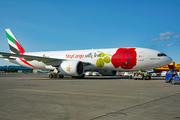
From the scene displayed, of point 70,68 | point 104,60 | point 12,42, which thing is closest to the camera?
point 70,68

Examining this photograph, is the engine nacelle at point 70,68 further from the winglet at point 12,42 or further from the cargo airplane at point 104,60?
the winglet at point 12,42

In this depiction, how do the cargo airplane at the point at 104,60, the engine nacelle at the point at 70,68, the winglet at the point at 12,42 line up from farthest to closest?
the winglet at the point at 12,42, the engine nacelle at the point at 70,68, the cargo airplane at the point at 104,60

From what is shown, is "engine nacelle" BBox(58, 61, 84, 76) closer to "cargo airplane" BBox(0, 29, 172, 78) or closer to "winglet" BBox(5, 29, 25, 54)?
"cargo airplane" BBox(0, 29, 172, 78)

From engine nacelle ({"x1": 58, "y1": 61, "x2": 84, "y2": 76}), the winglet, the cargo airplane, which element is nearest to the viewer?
the cargo airplane

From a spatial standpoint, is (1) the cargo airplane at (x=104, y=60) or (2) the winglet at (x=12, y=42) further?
(2) the winglet at (x=12, y=42)

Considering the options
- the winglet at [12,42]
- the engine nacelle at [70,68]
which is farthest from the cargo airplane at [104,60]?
the winglet at [12,42]

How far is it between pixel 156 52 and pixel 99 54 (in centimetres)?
761

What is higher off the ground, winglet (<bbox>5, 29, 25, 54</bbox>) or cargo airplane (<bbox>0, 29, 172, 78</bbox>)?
winglet (<bbox>5, 29, 25, 54</bbox>)

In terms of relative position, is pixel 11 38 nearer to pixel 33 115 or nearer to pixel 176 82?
pixel 176 82

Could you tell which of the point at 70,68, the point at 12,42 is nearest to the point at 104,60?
the point at 70,68

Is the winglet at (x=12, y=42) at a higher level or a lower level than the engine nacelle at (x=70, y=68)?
higher

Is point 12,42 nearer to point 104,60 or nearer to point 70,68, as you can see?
point 70,68

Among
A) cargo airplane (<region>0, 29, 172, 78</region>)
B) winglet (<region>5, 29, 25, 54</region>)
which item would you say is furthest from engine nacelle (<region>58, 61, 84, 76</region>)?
winglet (<region>5, 29, 25, 54</region>)

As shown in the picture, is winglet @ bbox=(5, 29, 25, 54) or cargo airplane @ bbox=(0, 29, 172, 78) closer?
cargo airplane @ bbox=(0, 29, 172, 78)
